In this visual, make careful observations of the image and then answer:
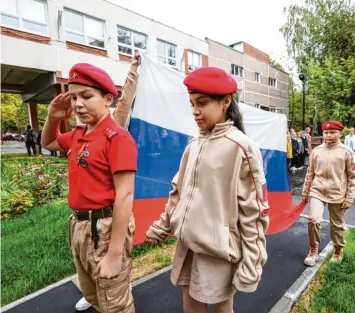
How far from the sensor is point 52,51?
13.4m

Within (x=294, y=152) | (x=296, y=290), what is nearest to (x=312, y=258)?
(x=296, y=290)

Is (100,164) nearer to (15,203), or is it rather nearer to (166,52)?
(15,203)

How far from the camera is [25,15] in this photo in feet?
41.5

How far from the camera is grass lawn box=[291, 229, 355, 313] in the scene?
2.83m

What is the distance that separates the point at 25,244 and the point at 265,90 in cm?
3241

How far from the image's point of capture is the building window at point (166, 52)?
751 inches

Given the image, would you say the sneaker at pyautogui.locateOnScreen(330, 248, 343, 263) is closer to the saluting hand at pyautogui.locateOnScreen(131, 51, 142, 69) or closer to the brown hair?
the brown hair

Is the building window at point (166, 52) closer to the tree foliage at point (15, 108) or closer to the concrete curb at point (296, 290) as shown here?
the concrete curb at point (296, 290)

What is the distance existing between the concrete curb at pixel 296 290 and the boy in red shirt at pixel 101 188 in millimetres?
1771

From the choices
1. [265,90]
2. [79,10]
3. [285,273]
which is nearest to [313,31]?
[265,90]

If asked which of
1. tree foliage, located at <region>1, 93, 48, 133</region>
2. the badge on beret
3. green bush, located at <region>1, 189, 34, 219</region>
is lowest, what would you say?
Result: green bush, located at <region>1, 189, 34, 219</region>

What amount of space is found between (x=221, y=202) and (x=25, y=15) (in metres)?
14.8

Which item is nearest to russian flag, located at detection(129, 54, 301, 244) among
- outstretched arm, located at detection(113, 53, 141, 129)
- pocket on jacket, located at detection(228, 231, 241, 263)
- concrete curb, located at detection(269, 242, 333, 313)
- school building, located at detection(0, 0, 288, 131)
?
outstretched arm, located at detection(113, 53, 141, 129)

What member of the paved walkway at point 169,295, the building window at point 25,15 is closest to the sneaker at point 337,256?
the paved walkway at point 169,295
